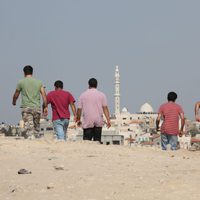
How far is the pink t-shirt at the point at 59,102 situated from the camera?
42.0ft

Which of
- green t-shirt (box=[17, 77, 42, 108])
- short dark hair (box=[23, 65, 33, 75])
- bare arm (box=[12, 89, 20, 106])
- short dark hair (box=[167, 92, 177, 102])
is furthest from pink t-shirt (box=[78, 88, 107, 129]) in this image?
short dark hair (box=[167, 92, 177, 102])

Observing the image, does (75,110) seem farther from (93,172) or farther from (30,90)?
(93,172)

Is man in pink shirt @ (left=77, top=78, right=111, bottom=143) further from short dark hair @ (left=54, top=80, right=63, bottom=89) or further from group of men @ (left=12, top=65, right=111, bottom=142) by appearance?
short dark hair @ (left=54, top=80, right=63, bottom=89)

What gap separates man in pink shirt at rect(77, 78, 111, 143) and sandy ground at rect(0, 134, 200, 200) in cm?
51

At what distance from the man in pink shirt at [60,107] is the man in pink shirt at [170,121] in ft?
5.44

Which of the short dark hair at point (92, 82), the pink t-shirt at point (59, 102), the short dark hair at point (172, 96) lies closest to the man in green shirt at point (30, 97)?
the pink t-shirt at point (59, 102)

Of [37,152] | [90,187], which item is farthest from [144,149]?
[90,187]

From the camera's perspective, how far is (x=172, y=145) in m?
13.0

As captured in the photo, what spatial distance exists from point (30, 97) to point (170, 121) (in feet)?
8.64

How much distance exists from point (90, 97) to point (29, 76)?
1.12m

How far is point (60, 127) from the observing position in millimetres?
12945

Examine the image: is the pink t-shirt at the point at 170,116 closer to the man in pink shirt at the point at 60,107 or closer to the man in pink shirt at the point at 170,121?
the man in pink shirt at the point at 170,121

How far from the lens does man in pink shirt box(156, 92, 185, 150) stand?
42.4 feet

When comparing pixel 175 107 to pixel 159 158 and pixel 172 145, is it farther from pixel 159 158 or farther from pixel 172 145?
pixel 159 158
